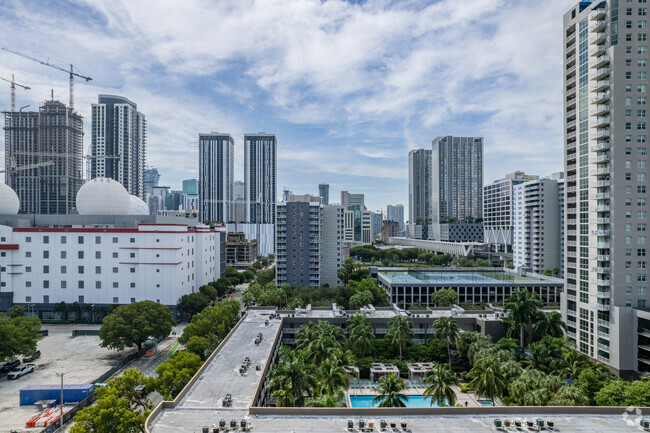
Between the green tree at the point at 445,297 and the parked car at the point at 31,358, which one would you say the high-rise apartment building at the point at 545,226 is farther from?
the parked car at the point at 31,358

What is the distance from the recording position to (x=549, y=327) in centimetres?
5706

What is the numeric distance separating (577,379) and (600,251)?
76.5 feet

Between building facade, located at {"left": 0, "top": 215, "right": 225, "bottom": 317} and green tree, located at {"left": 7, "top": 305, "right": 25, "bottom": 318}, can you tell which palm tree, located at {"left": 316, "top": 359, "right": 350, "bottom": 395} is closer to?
building facade, located at {"left": 0, "top": 215, "right": 225, "bottom": 317}

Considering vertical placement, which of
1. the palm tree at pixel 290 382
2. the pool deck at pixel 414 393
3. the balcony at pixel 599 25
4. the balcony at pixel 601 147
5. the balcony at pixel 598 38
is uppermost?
the balcony at pixel 599 25

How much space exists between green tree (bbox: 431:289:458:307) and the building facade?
60287 mm

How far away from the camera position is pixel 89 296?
90.0 meters

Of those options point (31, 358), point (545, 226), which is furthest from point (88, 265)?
point (545, 226)

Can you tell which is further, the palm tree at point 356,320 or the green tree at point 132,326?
the green tree at point 132,326

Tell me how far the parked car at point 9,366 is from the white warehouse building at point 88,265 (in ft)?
93.2

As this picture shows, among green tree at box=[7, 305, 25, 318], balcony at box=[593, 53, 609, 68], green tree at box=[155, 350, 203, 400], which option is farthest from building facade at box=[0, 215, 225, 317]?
balcony at box=[593, 53, 609, 68]

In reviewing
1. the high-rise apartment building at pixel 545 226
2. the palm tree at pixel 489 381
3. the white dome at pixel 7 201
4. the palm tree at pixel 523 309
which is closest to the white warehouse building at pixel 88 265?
the white dome at pixel 7 201

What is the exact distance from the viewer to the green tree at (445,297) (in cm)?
8950

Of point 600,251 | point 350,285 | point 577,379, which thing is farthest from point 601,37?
point 350,285

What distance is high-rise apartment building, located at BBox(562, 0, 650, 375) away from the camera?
5434 cm
